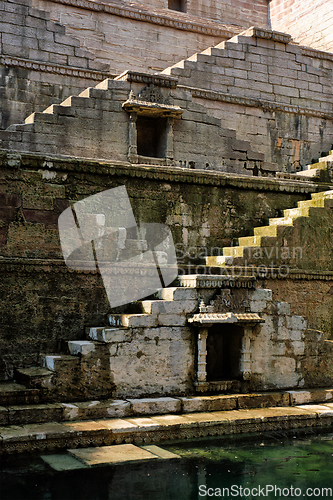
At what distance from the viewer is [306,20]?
58.2 feet

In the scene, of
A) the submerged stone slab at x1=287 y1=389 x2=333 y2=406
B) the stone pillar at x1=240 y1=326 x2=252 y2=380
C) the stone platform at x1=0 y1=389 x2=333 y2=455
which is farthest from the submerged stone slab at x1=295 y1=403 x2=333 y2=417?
the stone pillar at x1=240 y1=326 x2=252 y2=380

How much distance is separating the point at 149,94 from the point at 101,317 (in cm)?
552

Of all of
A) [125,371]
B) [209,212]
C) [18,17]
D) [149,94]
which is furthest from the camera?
[18,17]

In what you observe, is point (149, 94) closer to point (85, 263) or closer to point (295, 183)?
point (295, 183)

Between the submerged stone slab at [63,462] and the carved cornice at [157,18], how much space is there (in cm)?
1167

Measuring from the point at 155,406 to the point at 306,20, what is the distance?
595 inches

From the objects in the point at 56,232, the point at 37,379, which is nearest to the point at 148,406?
the point at 37,379

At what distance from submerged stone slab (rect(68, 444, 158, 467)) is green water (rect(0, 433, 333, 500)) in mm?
86

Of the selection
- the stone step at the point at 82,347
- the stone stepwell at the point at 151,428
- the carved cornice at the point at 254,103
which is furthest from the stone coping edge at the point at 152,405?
the carved cornice at the point at 254,103

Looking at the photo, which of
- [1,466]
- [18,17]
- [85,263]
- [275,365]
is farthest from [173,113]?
[1,466]

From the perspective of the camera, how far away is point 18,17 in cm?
1206

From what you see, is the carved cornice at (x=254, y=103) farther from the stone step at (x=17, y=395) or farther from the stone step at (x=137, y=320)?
the stone step at (x=17, y=395)

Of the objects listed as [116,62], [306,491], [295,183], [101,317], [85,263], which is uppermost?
[116,62]

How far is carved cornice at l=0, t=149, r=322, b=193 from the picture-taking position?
748 centimetres
